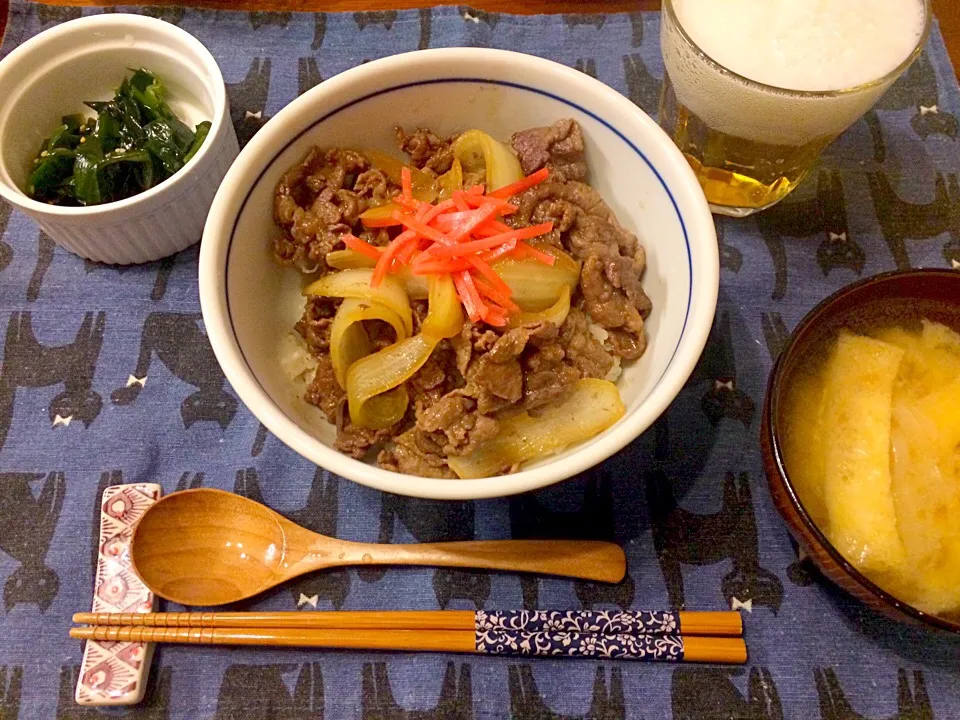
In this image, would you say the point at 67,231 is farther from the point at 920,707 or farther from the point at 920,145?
the point at 920,145

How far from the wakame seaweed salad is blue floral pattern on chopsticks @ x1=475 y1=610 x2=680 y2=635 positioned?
53.1 inches

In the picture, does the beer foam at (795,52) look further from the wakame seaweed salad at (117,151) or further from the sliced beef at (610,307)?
the wakame seaweed salad at (117,151)

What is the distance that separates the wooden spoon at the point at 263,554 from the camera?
4.64 ft

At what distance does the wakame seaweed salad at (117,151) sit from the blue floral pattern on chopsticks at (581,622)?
1349mm

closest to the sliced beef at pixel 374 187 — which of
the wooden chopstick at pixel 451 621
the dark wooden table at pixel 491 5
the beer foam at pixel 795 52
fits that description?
the beer foam at pixel 795 52

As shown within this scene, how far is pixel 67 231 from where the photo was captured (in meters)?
1.64

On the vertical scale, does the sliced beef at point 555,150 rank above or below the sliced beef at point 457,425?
above

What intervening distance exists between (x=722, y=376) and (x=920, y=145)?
103cm

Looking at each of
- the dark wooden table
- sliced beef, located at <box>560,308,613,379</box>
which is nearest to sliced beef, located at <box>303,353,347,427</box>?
sliced beef, located at <box>560,308,613,379</box>

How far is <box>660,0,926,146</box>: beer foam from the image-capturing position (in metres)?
1.41

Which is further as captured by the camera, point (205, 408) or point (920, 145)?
point (920, 145)

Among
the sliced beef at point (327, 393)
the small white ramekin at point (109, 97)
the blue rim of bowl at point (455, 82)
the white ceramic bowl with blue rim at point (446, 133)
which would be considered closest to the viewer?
the white ceramic bowl with blue rim at point (446, 133)

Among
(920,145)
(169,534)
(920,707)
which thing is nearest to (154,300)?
(169,534)

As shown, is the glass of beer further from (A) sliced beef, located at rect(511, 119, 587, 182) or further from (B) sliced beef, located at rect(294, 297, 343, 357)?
(B) sliced beef, located at rect(294, 297, 343, 357)
